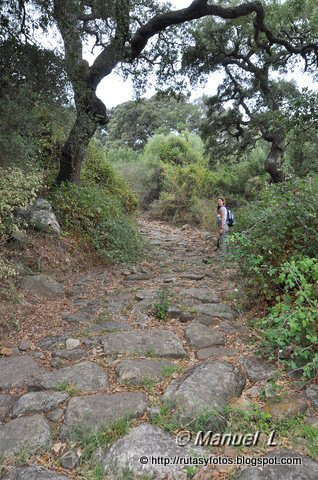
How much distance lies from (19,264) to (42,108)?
2.69 m

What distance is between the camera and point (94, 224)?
24.2 ft

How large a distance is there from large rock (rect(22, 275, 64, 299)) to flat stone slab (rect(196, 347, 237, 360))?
97.0 inches

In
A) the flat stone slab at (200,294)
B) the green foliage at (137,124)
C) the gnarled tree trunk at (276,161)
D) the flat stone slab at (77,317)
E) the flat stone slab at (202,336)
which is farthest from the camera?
the green foliage at (137,124)

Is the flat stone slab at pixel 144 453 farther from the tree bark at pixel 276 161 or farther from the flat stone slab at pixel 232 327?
the tree bark at pixel 276 161

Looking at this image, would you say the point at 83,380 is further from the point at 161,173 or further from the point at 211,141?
the point at 161,173

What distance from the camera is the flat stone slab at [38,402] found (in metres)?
2.52

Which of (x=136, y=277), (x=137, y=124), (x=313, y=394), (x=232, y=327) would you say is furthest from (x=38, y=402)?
(x=137, y=124)

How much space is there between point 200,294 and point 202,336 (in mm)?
1388

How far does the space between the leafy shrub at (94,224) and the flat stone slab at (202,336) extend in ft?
10.6

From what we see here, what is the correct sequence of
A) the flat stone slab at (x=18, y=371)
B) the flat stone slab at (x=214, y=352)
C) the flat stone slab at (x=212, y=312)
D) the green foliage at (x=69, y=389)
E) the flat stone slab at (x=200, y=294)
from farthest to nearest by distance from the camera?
the flat stone slab at (x=200, y=294)
the flat stone slab at (x=212, y=312)
the flat stone slab at (x=214, y=352)
the flat stone slab at (x=18, y=371)
the green foliage at (x=69, y=389)

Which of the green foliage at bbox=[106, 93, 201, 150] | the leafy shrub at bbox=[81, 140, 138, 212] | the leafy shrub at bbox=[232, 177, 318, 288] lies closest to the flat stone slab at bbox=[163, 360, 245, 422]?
the leafy shrub at bbox=[232, 177, 318, 288]

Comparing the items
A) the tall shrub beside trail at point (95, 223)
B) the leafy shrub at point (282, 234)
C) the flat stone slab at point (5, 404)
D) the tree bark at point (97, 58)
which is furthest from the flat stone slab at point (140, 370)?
the tree bark at point (97, 58)

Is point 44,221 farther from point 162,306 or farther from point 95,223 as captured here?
point 162,306

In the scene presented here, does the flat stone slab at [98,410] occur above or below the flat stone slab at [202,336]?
below
